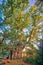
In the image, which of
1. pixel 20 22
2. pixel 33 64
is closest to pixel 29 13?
pixel 20 22

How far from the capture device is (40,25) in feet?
87.5

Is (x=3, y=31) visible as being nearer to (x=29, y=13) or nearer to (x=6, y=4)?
(x=6, y=4)

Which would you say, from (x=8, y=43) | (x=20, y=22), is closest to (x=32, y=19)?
(x=20, y=22)

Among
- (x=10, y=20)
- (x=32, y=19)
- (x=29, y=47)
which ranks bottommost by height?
(x=29, y=47)

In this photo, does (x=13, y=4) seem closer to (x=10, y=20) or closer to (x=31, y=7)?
(x=10, y=20)

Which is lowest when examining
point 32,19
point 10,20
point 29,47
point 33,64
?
point 33,64

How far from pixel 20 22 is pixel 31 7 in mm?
3304

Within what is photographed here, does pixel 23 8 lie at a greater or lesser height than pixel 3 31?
greater

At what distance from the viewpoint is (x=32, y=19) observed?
25.4 metres

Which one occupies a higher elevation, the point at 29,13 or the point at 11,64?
the point at 29,13

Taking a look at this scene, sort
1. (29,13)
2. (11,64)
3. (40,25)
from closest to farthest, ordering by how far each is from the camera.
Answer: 1. (11,64)
2. (29,13)
3. (40,25)

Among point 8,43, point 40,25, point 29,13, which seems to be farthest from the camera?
point 40,25

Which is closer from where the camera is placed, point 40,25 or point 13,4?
point 13,4

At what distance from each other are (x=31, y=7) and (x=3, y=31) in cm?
601
